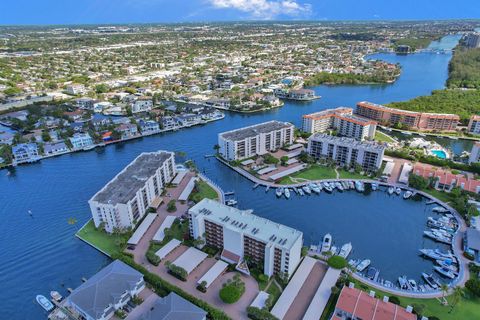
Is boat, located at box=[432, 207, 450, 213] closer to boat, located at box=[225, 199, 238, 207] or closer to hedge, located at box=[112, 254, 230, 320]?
boat, located at box=[225, 199, 238, 207]

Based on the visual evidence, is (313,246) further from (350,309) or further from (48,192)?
(48,192)

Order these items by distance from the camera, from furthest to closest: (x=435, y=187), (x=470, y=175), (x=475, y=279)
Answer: (x=470, y=175) → (x=435, y=187) → (x=475, y=279)

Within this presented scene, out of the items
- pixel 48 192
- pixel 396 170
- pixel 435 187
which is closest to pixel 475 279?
pixel 435 187

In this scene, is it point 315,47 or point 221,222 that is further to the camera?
point 315,47

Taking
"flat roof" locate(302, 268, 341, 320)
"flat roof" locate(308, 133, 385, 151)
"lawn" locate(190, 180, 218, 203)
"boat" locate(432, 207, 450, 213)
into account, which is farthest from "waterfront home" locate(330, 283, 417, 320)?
"flat roof" locate(308, 133, 385, 151)

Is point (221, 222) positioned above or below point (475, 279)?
above

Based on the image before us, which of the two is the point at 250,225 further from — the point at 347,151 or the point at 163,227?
the point at 347,151

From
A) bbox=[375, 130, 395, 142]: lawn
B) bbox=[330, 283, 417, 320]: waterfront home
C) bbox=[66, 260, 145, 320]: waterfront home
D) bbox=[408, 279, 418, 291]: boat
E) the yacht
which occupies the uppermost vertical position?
bbox=[66, 260, 145, 320]: waterfront home

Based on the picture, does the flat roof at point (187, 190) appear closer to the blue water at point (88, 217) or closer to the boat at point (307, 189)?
the blue water at point (88, 217)
